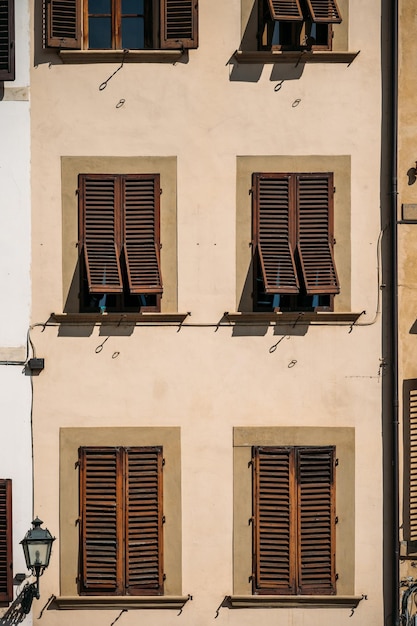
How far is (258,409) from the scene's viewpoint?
13109mm

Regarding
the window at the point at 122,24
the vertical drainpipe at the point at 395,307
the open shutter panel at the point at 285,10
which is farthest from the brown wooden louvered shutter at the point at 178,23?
the vertical drainpipe at the point at 395,307

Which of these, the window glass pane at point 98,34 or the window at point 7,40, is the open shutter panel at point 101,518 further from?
the window glass pane at point 98,34

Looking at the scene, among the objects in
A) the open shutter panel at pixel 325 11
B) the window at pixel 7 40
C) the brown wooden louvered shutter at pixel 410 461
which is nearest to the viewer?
the open shutter panel at pixel 325 11

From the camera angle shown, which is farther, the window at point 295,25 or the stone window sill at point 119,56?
the stone window sill at point 119,56

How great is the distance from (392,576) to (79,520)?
4.38 metres

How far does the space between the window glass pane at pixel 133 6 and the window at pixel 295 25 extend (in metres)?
1.65

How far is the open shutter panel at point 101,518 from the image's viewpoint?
513 inches

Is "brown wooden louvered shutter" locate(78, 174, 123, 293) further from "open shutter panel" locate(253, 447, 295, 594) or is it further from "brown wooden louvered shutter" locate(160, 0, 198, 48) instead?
"open shutter panel" locate(253, 447, 295, 594)

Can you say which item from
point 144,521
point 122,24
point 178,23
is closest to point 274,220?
point 178,23

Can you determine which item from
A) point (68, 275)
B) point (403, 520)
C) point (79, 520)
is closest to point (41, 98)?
point (68, 275)

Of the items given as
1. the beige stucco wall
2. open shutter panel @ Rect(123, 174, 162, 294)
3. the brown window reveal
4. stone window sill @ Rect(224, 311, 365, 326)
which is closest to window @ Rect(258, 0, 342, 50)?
the beige stucco wall

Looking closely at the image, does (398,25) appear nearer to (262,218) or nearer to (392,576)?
(262,218)

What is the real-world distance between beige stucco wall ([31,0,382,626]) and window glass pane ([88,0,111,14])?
848mm

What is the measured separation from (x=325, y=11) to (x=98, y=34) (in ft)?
10.3
